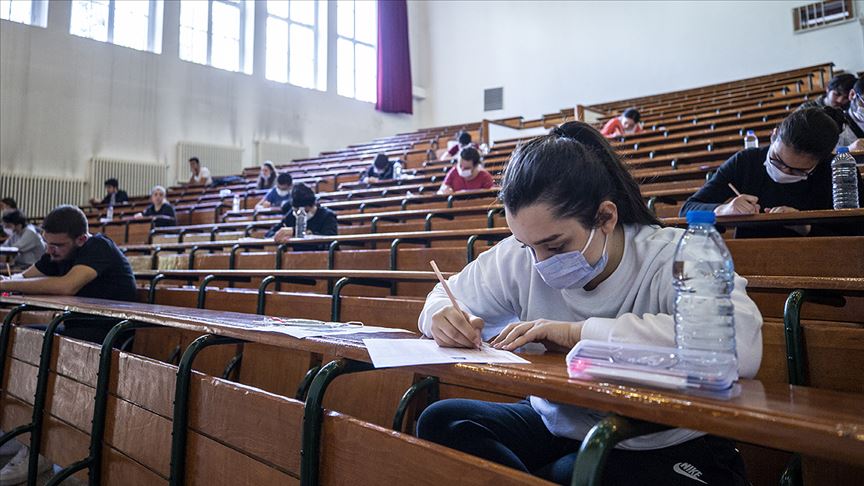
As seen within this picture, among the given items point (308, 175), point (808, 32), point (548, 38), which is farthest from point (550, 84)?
point (308, 175)

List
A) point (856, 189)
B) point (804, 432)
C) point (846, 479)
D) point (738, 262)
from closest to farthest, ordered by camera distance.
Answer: point (804, 432) → point (846, 479) → point (738, 262) → point (856, 189)

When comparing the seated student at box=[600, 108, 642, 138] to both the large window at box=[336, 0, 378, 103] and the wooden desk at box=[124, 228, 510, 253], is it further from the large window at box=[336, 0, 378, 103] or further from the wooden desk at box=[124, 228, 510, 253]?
the large window at box=[336, 0, 378, 103]

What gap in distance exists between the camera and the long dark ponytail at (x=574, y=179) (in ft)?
2.98

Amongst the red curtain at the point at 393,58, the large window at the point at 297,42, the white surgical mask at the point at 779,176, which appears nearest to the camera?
the white surgical mask at the point at 779,176

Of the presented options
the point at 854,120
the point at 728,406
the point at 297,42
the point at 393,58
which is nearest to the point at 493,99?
the point at 393,58

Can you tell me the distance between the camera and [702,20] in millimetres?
8070

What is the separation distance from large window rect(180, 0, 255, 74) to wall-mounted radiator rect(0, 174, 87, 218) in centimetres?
244

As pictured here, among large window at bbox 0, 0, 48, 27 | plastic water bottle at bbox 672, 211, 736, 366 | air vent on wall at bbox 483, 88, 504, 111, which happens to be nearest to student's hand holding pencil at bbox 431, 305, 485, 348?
plastic water bottle at bbox 672, 211, 736, 366

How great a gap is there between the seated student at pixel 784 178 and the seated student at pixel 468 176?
217cm

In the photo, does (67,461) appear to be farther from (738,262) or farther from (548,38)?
(548,38)

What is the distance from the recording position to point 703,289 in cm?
79

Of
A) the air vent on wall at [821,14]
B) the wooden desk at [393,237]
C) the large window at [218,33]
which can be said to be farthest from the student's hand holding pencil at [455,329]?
the large window at [218,33]

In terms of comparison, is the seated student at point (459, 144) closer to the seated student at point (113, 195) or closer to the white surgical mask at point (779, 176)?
the white surgical mask at point (779, 176)

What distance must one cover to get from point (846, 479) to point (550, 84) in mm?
9273
